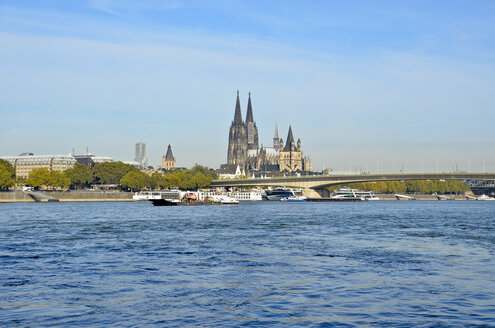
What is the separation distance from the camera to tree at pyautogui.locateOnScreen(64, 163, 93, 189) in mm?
176875

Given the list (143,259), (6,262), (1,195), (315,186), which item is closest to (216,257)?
(143,259)

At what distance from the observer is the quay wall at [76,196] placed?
135125mm

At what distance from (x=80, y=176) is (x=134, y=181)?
19.6 meters

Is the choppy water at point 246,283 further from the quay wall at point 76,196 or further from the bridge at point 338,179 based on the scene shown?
the bridge at point 338,179

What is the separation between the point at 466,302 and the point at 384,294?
246 centimetres

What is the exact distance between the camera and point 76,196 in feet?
483

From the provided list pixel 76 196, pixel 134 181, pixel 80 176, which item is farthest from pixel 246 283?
pixel 80 176

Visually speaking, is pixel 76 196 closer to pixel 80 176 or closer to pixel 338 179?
pixel 80 176

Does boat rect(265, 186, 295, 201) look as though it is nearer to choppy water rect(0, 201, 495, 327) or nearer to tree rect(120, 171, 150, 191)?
tree rect(120, 171, 150, 191)

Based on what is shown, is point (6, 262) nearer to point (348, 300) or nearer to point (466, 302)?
point (348, 300)

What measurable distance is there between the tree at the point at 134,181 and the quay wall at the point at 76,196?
15.4ft

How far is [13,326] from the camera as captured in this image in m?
16.0

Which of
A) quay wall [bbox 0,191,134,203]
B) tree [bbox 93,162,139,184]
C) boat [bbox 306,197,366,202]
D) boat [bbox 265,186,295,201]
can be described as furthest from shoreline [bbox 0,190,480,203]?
boat [bbox 306,197,366,202]

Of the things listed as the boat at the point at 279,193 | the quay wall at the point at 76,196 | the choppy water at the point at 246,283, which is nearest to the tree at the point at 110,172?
the quay wall at the point at 76,196
